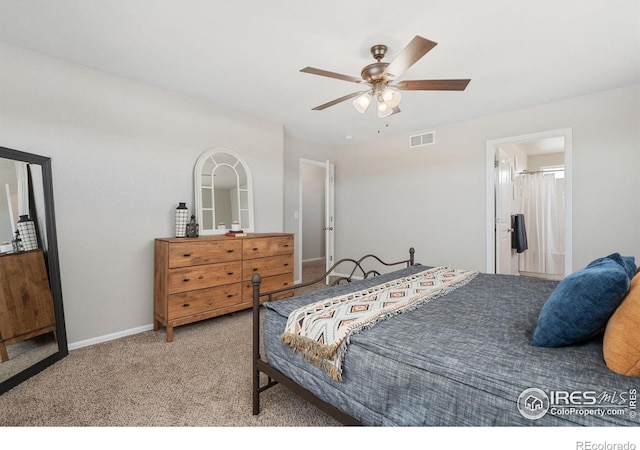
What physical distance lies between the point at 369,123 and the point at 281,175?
147 cm

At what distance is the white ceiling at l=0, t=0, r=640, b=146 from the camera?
72.7 inches

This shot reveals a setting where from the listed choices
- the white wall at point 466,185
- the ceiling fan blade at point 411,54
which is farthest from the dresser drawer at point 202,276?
the ceiling fan blade at point 411,54

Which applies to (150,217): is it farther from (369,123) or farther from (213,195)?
(369,123)

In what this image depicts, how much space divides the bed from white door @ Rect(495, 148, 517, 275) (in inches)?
91.6

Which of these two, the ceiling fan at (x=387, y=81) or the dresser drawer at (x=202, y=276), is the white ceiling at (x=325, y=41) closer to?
the ceiling fan at (x=387, y=81)

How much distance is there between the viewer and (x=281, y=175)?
4242mm

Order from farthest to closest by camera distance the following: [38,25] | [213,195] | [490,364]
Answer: [213,195] → [38,25] → [490,364]

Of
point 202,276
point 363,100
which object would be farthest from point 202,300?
point 363,100

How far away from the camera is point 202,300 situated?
291 centimetres

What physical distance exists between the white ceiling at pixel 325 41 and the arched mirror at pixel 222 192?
2.41 feet

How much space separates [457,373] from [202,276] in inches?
98.5

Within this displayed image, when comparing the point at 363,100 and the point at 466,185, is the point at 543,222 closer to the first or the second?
the point at 466,185

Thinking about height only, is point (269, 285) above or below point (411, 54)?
below
